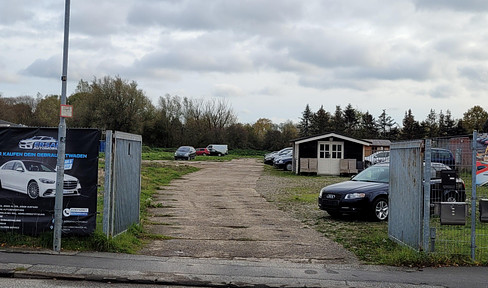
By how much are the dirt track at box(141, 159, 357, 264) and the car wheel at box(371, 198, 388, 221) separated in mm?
1993

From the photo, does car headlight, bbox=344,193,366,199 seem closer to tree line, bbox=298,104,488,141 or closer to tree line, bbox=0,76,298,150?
tree line, bbox=0,76,298,150

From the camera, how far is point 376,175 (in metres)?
14.3

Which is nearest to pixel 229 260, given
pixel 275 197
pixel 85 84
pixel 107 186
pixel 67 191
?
pixel 107 186

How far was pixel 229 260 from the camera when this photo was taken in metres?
8.62

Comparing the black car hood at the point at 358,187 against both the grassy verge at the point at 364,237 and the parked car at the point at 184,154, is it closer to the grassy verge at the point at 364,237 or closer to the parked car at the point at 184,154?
the grassy verge at the point at 364,237

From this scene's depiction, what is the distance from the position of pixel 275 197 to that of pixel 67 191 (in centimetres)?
1203

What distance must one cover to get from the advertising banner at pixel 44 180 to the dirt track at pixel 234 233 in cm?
144

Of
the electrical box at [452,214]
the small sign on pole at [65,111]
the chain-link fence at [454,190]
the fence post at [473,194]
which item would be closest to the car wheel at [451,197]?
the chain-link fence at [454,190]

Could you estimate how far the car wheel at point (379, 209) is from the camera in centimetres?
1318

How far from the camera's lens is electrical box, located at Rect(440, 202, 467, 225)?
844 centimetres

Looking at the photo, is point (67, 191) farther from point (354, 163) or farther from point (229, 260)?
point (354, 163)

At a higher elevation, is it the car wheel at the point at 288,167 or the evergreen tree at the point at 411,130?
the evergreen tree at the point at 411,130

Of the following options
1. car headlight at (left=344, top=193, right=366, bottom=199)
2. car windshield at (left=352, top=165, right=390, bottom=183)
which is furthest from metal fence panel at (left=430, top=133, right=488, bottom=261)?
car windshield at (left=352, top=165, right=390, bottom=183)

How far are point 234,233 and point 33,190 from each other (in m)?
4.49
